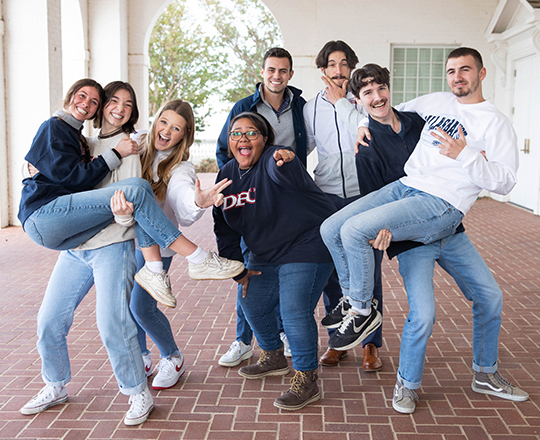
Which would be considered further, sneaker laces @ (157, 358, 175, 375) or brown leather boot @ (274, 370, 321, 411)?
sneaker laces @ (157, 358, 175, 375)

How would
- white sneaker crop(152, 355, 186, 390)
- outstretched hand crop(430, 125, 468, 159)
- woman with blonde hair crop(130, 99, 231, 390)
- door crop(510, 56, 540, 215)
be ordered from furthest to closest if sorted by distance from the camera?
1. door crop(510, 56, 540, 215)
2. white sneaker crop(152, 355, 186, 390)
3. woman with blonde hair crop(130, 99, 231, 390)
4. outstretched hand crop(430, 125, 468, 159)

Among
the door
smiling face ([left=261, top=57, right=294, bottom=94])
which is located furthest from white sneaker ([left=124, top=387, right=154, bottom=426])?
the door

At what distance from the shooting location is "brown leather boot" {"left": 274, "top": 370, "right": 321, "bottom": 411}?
3.23 m

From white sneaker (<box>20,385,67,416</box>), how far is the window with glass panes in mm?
12112

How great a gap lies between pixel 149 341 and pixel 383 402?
204cm

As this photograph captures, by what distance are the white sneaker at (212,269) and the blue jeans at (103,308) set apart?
364 millimetres

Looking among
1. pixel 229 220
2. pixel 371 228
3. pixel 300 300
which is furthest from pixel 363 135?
pixel 300 300

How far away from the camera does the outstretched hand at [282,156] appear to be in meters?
3.10

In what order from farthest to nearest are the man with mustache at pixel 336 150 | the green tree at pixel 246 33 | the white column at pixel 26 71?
1. the green tree at pixel 246 33
2. the white column at pixel 26 71
3. the man with mustache at pixel 336 150

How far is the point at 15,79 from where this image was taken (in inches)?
369

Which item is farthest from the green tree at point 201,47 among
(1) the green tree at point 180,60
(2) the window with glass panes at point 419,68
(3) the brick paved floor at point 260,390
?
(3) the brick paved floor at point 260,390

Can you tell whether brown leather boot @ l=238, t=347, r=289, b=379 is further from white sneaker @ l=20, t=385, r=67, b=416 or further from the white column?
the white column

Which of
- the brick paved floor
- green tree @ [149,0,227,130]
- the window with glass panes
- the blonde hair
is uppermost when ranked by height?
green tree @ [149,0,227,130]

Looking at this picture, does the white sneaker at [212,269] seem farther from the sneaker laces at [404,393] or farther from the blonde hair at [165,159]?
the sneaker laces at [404,393]
